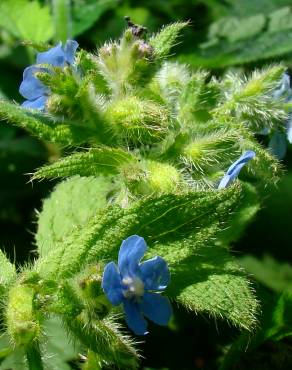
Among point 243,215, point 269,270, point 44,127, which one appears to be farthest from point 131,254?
point 269,270

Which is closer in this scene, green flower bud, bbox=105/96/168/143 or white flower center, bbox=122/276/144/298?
white flower center, bbox=122/276/144/298

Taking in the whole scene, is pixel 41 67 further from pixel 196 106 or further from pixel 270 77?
pixel 270 77

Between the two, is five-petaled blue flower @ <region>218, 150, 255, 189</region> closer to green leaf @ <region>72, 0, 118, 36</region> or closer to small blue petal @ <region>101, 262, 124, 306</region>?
small blue petal @ <region>101, 262, 124, 306</region>

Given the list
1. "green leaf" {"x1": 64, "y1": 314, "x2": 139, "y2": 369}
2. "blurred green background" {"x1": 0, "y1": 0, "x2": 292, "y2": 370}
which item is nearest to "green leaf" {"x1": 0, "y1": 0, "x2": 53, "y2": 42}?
"blurred green background" {"x1": 0, "y1": 0, "x2": 292, "y2": 370}

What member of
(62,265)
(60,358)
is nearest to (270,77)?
(62,265)

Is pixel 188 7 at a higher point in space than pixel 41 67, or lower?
lower

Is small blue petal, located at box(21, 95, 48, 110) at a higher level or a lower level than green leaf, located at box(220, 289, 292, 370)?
higher

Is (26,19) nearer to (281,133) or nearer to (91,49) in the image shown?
(91,49)
